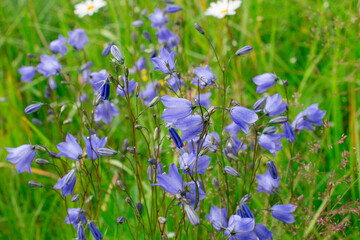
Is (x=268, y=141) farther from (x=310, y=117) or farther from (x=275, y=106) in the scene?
(x=310, y=117)

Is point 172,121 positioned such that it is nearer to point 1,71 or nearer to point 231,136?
point 231,136

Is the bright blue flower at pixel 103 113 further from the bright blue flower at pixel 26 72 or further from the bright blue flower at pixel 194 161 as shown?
the bright blue flower at pixel 26 72

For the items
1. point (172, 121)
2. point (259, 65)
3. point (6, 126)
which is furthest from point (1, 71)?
point (172, 121)

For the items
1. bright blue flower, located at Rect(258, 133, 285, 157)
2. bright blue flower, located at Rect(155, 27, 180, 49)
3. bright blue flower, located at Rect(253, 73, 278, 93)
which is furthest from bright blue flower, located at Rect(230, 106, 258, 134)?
bright blue flower, located at Rect(155, 27, 180, 49)

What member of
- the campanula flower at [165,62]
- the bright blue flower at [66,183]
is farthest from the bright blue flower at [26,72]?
the campanula flower at [165,62]

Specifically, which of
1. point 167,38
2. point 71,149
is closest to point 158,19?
point 167,38
